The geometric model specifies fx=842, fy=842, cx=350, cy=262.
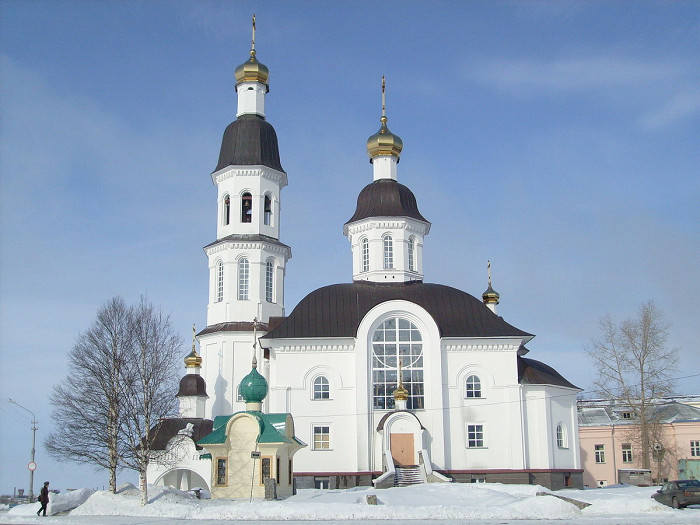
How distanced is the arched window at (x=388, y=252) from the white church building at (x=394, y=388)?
342 millimetres

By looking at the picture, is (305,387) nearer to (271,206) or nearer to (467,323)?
(467,323)

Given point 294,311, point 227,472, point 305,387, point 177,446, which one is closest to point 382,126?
point 294,311

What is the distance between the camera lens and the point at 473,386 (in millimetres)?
33188

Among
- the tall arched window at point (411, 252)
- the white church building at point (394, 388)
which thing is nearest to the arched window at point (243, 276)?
the white church building at point (394, 388)

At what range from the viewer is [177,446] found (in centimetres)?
3108

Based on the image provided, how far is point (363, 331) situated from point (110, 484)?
11.6m

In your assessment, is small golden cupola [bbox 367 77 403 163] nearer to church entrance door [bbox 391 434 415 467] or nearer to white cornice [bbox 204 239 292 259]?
white cornice [bbox 204 239 292 259]

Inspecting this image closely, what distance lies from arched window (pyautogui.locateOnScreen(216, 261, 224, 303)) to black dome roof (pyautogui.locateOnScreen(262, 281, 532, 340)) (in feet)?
16.8

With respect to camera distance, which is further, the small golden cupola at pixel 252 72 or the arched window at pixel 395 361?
the small golden cupola at pixel 252 72

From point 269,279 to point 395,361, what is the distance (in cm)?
787

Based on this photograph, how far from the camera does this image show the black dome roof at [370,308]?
33.1 m

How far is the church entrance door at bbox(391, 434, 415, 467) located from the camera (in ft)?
103

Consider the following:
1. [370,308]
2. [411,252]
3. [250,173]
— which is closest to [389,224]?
[411,252]

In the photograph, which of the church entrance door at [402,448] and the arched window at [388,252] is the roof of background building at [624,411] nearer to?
the arched window at [388,252]
